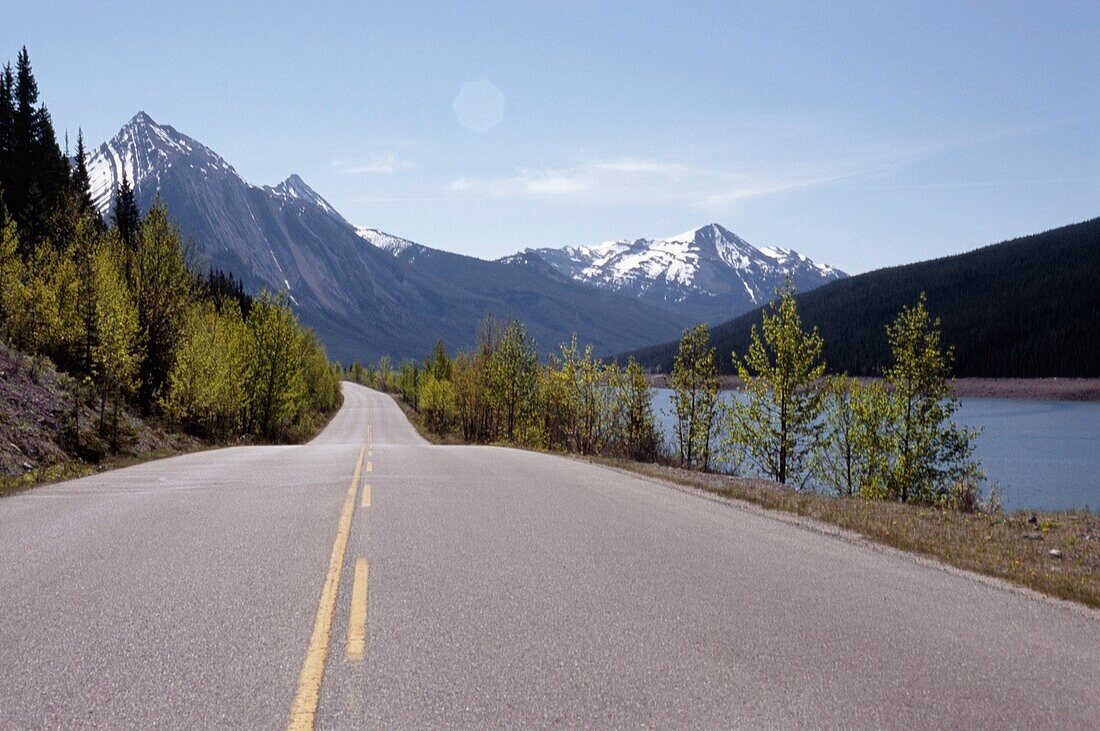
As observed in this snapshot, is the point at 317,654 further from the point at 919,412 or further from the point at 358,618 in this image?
the point at 919,412

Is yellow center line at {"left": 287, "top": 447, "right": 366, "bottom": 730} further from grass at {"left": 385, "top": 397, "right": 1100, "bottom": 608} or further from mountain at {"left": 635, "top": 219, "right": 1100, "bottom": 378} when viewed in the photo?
mountain at {"left": 635, "top": 219, "right": 1100, "bottom": 378}

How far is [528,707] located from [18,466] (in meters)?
17.8

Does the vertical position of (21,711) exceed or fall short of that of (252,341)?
it falls short

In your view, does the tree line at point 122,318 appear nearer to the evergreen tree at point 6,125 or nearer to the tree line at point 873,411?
the evergreen tree at point 6,125

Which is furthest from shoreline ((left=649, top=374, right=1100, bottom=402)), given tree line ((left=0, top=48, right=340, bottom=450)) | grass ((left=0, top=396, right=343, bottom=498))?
grass ((left=0, top=396, right=343, bottom=498))

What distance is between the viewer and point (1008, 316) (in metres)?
162

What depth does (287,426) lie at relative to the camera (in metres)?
57.6

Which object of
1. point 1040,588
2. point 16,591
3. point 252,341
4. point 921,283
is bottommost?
point 1040,588

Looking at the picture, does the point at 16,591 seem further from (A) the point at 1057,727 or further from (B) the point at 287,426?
(B) the point at 287,426

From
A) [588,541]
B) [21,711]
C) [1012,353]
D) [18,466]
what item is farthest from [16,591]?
[1012,353]

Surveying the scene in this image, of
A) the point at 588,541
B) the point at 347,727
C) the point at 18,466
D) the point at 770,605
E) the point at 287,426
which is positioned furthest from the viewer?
the point at 287,426

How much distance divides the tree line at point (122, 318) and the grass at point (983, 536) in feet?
72.1

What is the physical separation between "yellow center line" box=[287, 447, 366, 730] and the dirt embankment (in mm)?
11714

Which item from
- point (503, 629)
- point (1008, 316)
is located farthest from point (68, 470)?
point (1008, 316)
